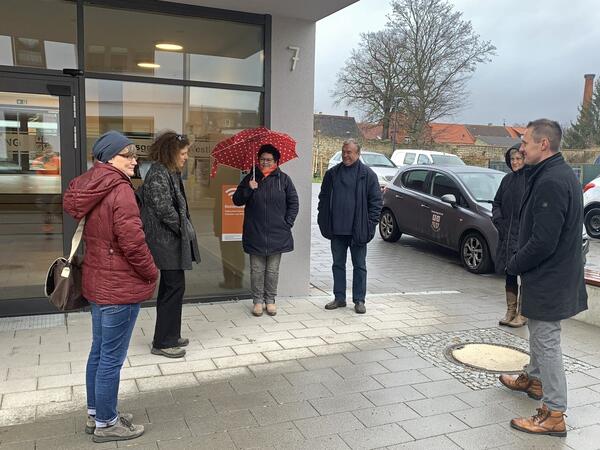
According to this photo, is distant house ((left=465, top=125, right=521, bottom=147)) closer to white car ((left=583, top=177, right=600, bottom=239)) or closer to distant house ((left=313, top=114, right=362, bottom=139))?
distant house ((left=313, top=114, right=362, bottom=139))

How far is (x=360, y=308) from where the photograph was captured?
19.8 ft

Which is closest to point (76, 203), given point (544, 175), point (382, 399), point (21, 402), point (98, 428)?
point (98, 428)

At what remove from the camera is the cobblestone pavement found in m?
3.35

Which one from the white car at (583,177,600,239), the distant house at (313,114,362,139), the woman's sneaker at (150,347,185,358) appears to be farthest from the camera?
the distant house at (313,114,362,139)

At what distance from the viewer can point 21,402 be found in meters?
3.65

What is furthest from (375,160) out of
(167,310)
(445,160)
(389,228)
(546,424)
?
(546,424)

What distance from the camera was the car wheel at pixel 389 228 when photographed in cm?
1155

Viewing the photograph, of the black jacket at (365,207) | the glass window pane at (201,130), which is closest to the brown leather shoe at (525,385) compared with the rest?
the black jacket at (365,207)

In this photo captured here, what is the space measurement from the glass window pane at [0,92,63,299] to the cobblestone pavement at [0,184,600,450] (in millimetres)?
1083

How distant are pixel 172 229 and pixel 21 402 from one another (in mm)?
1620

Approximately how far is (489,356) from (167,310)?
113 inches

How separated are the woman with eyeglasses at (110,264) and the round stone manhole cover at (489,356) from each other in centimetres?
282

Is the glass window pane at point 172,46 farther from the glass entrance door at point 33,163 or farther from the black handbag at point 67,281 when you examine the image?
the black handbag at point 67,281

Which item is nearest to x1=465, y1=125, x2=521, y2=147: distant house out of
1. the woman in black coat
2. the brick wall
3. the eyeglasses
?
the brick wall
